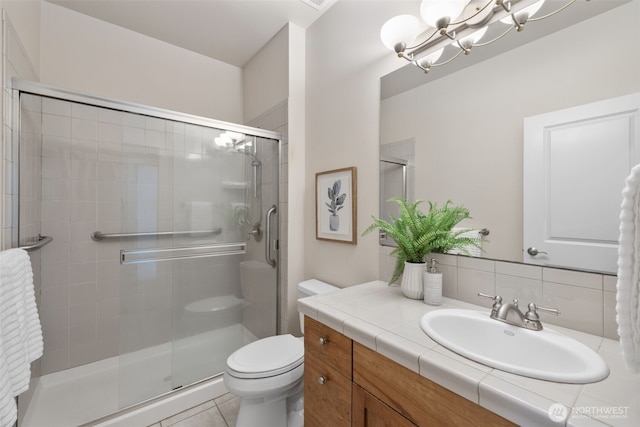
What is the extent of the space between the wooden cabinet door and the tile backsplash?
1.88ft

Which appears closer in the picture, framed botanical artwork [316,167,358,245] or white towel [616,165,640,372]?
white towel [616,165,640,372]

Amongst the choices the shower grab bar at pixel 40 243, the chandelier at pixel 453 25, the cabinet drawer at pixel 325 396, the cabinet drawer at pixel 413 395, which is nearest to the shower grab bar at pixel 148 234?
the shower grab bar at pixel 40 243

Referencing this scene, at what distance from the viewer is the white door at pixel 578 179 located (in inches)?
30.5

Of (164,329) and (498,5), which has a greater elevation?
(498,5)

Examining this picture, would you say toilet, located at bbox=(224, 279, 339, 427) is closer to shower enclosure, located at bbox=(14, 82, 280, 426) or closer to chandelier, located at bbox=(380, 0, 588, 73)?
shower enclosure, located at bbox=(14, 82, 280, 426)

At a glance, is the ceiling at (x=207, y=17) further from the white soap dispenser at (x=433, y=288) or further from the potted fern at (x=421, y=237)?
the white soap dispenser at (x=433, y=288)

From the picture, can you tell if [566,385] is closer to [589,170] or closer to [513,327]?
[513,327]

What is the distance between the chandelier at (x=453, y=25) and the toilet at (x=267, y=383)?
1.59 metres

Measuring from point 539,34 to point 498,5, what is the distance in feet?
0.60

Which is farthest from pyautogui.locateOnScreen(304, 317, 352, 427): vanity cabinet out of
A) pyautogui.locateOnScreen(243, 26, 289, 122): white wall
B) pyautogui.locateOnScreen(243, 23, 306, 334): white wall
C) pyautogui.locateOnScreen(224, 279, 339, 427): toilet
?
pyautogui.locateOnScreen(243, 26, 289, 122): white wall

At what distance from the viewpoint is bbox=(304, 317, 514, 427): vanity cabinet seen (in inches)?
25.1

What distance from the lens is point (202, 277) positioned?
1884 millimetres

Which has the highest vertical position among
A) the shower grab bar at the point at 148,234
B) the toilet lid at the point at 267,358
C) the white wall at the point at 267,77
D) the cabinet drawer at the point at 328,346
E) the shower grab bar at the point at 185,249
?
the white wall at the point at 267,77

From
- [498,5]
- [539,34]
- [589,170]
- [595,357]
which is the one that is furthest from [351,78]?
[595,357]
